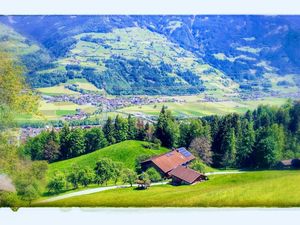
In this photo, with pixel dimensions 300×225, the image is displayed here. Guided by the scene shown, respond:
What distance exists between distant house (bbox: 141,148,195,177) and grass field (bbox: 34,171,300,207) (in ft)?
1.15

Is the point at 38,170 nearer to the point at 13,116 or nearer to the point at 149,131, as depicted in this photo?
the point at 13,116

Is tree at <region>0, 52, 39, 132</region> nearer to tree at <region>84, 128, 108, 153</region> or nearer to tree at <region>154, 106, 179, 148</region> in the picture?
tree at <region>84, 128, 108, 153</region>

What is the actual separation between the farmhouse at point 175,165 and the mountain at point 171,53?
119 centimetres

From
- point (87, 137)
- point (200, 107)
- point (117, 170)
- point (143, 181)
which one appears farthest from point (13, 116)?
point (200, 107)

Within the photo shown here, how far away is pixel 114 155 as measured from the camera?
11.6 metres

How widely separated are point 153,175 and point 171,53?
2388 millimetres

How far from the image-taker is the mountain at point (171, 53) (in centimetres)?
1145

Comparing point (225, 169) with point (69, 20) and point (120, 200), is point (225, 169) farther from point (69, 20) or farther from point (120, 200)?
point (69, 20)

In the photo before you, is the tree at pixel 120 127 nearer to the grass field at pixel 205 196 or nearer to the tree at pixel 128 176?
the tree at pixel 128 176

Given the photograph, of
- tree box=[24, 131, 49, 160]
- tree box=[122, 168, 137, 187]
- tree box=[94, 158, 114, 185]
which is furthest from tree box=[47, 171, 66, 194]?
tree box=[122, 168, 137, 187]

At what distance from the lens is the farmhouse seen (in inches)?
455

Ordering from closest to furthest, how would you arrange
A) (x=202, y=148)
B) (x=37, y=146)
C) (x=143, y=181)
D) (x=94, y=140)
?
1. (x=37, y=146)
2. (x=143, y=181)
3. (x=94, y=140)
4. (x=202, y=148)

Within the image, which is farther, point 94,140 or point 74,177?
point 94,140

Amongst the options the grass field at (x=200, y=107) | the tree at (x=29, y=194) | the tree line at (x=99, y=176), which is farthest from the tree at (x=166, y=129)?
the tree at (x=29, y=194)
